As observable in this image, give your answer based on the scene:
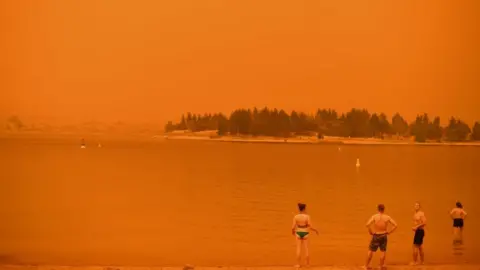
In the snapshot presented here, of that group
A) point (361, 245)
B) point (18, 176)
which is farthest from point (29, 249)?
point (18, 176)

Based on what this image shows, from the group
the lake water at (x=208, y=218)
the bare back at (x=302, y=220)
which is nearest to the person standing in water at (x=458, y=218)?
the lake water at (x=208, y=218)

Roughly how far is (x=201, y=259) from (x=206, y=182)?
29.9m

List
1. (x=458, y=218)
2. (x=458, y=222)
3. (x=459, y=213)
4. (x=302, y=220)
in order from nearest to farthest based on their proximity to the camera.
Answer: (x=302, y=220) → (x=459, y=213) → (x=458, y=218) → (x=458, y=222)

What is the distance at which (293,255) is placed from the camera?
52.1 ft

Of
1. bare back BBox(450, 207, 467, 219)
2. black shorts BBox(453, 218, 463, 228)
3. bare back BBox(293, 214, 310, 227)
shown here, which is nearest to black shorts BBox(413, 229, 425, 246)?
bare back BBox(293, 214, 310, 227)

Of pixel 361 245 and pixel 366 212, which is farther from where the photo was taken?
pixel 366 212

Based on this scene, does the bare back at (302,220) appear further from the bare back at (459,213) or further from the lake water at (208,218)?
the bare back at (459,213)

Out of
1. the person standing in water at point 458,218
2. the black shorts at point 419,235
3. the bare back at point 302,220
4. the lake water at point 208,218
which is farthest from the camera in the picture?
the lake water at point 208,218

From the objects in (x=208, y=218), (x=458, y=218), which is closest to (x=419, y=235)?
(x=458, y=218)

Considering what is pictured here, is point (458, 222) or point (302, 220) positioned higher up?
point (302, 220)

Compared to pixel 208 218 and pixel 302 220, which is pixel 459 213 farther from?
pixel 208 218

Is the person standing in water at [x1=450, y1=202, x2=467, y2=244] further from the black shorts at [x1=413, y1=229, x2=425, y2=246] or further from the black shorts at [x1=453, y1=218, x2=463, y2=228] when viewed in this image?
the black shorts at [x1=413, y1=229, x2=425, y2=246]

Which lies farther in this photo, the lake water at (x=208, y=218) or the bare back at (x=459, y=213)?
the lake water at (x=208, y=218)

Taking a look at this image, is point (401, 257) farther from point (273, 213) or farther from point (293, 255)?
point (273, 213)
